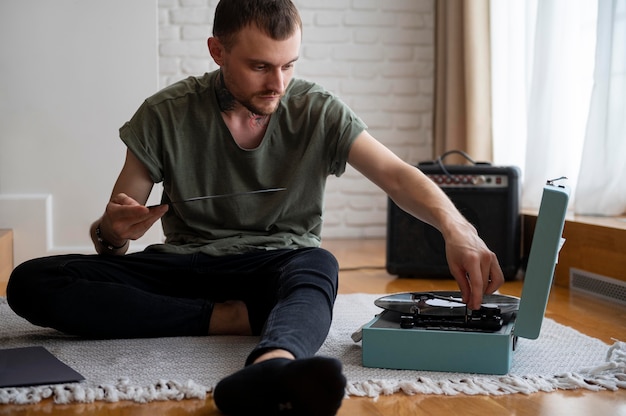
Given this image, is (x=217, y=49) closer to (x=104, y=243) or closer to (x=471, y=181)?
(x=104, y=243)

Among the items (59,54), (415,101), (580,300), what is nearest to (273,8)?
(580,300)

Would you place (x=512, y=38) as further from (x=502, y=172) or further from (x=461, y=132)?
(x=502, y=172)

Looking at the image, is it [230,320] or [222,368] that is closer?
[222,368]

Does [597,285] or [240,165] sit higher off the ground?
[240,165]

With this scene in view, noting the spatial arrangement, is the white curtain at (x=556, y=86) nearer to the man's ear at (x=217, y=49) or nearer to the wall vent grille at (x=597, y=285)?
the wall vent grille at (x=597, y=285)

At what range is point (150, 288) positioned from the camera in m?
1.69

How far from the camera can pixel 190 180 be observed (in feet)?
5.71

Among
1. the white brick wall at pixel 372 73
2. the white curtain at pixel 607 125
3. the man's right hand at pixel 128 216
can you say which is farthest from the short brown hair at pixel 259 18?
the white brick wall at pixel 372 73

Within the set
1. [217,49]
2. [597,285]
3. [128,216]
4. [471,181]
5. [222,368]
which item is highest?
[217,49]

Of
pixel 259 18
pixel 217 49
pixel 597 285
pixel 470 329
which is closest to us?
pixel 470 329

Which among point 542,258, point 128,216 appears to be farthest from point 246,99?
point 542,258

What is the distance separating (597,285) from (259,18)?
130 cm

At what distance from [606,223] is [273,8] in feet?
4.02

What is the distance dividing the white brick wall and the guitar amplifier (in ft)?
3.61
